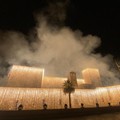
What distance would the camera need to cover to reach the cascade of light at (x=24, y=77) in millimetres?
26406

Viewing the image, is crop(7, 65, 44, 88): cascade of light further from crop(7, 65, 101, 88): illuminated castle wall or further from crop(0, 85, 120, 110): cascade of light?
crop(0, 85, 120, 110): cascade of light

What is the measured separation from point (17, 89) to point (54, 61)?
14002 mm

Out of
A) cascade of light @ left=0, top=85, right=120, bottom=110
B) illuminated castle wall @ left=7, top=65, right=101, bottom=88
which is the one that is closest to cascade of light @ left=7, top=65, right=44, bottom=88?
illuminated castle wall @ left=7, top=65, right=101, bottom=88

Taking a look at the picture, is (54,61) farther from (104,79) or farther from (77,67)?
(104,79)

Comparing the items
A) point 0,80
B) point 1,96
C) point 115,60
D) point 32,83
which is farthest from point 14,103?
point 115,60

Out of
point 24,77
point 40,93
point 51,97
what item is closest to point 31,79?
point 24,77

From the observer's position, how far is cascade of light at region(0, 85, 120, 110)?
21.9 meters

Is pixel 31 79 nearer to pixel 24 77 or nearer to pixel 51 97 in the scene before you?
pixel 24 77

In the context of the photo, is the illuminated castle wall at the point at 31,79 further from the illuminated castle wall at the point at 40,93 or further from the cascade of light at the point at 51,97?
the cascade of light at the point at 51,97

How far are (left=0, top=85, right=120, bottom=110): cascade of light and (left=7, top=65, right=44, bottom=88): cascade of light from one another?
3.23 metres

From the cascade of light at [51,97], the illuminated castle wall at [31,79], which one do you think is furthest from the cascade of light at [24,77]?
the cascade of light at [51,97]

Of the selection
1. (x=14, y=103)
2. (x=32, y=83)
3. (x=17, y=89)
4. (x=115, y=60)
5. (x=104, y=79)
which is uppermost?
(x=115, y=60)

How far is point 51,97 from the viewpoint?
80.4 ft

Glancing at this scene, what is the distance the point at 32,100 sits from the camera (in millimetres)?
22891
